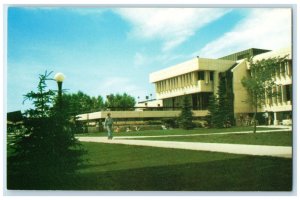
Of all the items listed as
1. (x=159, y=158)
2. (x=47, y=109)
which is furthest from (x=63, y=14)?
(x=159, y=158)

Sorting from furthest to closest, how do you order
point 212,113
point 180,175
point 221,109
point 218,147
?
point 221,109 → point 212,113 → point 218,147 → point 180,175

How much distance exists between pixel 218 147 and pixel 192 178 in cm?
286

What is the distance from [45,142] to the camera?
9.73m

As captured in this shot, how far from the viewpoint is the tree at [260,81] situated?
49.1ft

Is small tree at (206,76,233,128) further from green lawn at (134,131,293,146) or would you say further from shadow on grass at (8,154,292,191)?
shadow on grass at (8,154,292,191)

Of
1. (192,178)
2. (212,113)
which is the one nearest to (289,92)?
(212,113)

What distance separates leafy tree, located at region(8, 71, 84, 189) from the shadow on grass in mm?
311

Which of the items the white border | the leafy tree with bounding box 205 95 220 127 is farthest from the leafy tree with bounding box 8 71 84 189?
the leafy tree with bounding box 205 95 220 127

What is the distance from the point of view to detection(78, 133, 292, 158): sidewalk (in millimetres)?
10422

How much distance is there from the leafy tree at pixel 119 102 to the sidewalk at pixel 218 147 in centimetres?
118

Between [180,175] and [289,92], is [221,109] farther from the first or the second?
[180,175]

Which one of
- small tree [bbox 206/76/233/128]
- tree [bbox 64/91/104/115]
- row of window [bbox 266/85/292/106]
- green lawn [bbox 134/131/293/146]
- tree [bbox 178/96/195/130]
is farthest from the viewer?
small tree [bbox 206/76/233/128]

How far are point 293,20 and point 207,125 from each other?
442 cm
